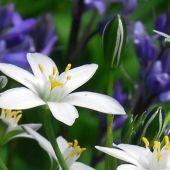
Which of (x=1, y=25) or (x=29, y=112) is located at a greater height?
(x=1, y=25)

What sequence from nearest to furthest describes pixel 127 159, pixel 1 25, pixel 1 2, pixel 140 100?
pixel 127 159 → pixel 140 100 → pixel 1 25 → pixel 1 2

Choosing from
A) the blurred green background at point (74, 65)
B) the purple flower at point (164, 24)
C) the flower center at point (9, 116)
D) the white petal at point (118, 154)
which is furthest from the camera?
the blurred green background at point (74, 65)

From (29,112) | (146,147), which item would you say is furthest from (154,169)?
(29,112)

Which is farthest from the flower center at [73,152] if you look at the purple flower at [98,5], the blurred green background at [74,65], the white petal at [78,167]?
the purple flower at [98,5]

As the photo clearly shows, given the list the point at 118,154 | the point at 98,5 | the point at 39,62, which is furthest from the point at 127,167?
the point at 98,5

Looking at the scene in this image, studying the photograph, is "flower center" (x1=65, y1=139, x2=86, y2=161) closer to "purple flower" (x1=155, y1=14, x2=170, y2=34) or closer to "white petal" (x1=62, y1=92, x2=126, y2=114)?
"white petal" (x1=62, y1=92, x2=126, y2=114)

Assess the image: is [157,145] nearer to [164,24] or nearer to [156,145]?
[156,145]

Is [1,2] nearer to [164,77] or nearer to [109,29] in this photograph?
[164,77]

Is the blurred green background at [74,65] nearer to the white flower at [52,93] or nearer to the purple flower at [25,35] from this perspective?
the purple flower at [25,35]
